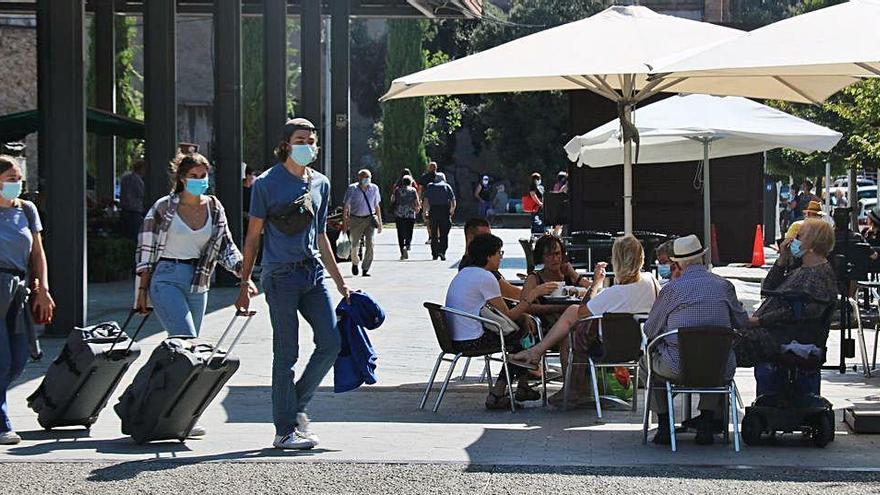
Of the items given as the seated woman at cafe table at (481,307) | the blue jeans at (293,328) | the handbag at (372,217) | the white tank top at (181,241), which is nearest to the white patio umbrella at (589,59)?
the seated woman at cafe table at (481,307)

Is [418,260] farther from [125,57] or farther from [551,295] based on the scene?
[551,295]

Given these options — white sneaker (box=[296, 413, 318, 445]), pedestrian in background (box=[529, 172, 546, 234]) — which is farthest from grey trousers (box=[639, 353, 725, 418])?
A: pedestrian in background (box=[529, 172, 546, 234])

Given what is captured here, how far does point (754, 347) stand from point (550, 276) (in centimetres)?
246

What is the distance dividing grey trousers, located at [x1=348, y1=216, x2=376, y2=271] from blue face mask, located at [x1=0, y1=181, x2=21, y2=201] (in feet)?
49.9

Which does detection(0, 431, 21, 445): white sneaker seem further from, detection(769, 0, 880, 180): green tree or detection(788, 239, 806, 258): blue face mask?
detection(769, 0, 880, 180): green tree

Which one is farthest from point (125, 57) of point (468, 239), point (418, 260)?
point (468, 239)

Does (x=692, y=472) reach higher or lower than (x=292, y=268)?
lower

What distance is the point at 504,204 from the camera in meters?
56.2

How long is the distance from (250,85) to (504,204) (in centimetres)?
974

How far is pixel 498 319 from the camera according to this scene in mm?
10828

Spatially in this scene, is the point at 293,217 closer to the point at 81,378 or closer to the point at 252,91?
the point at 81,378

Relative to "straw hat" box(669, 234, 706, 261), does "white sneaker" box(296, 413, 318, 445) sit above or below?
below

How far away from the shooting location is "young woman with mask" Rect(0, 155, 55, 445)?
30.9ft

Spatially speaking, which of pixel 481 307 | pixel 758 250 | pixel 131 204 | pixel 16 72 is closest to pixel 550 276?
pixel 481 307
